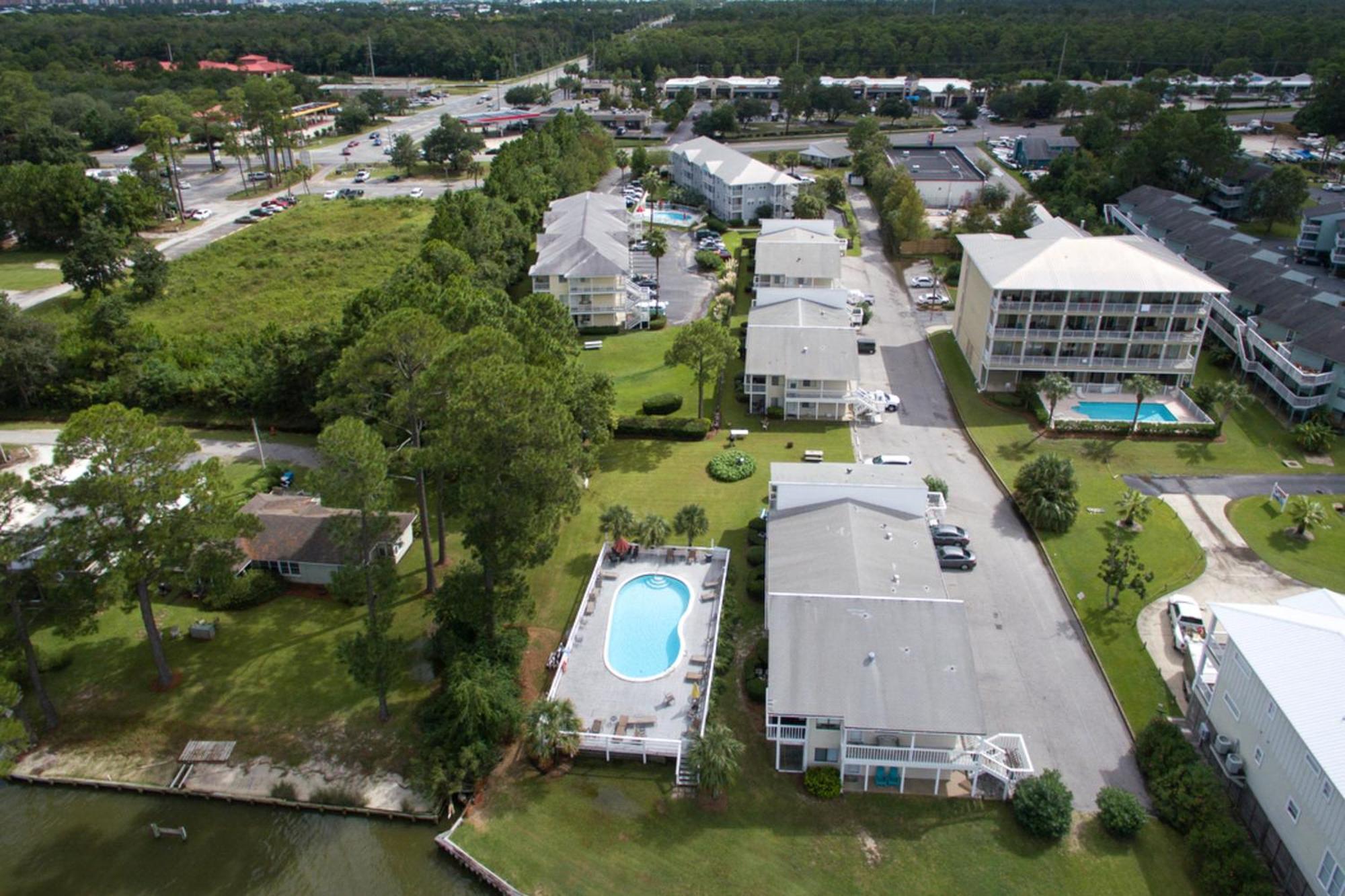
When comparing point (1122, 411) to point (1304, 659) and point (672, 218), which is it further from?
point (672, 218)

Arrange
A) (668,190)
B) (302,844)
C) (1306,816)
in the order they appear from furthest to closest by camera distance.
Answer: (668,190), (302,844), (1306,816)

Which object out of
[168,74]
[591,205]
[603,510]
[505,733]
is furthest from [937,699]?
[168,74]

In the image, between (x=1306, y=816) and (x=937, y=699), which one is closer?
(x=1306, y=816)

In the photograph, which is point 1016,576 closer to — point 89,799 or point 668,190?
point 89,799

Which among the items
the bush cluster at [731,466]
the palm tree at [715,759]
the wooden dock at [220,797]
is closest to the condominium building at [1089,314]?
the bush cluster at [731,466]

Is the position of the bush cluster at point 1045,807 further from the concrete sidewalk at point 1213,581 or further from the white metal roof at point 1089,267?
the white metal roof at point 1089,267

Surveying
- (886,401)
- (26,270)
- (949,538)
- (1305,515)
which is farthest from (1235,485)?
(26,270)
